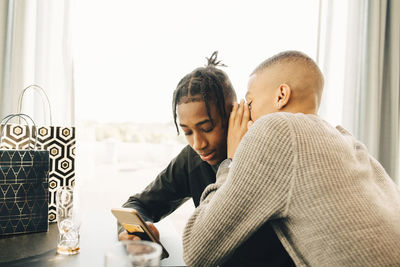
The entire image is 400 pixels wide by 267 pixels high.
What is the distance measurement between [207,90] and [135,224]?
0.53 metres

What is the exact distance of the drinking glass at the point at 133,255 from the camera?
0.44 metres

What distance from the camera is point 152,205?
1356 mm

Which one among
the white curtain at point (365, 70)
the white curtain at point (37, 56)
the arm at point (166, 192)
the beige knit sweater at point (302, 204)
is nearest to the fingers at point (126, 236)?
the beige knit sweater at point (302, 204)

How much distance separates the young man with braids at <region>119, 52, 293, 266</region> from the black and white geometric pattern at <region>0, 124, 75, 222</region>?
0.83 feet

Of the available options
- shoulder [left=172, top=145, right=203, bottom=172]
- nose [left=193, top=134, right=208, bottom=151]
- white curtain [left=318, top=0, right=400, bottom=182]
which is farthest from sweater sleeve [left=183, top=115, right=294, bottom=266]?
white curtain [left=318, top=0, right=400, bottom=182]

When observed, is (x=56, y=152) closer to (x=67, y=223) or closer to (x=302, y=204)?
(x=67, y=223)

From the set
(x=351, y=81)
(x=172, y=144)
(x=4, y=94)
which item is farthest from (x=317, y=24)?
(x=4, y=94)

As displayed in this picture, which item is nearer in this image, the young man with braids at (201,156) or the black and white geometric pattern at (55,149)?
the young man with braids at (201,156)

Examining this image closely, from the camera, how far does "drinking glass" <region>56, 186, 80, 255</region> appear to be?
87cm

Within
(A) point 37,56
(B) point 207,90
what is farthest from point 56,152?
(A) point 37,56

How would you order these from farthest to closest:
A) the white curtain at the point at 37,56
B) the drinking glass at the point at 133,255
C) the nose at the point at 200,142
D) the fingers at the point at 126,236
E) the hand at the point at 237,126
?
the white curtain at the point at 37,56, the nose at the point at 200,142, the hand at the point at 237,126, the fingers at the point at 126,236, the drinking glass at the point at 133,255

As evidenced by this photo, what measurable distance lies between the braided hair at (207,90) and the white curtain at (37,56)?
102 centimetres

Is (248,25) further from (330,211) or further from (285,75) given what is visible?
(330,211)

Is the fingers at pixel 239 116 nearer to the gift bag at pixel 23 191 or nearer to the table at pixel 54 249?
the table at pixel 54 249
